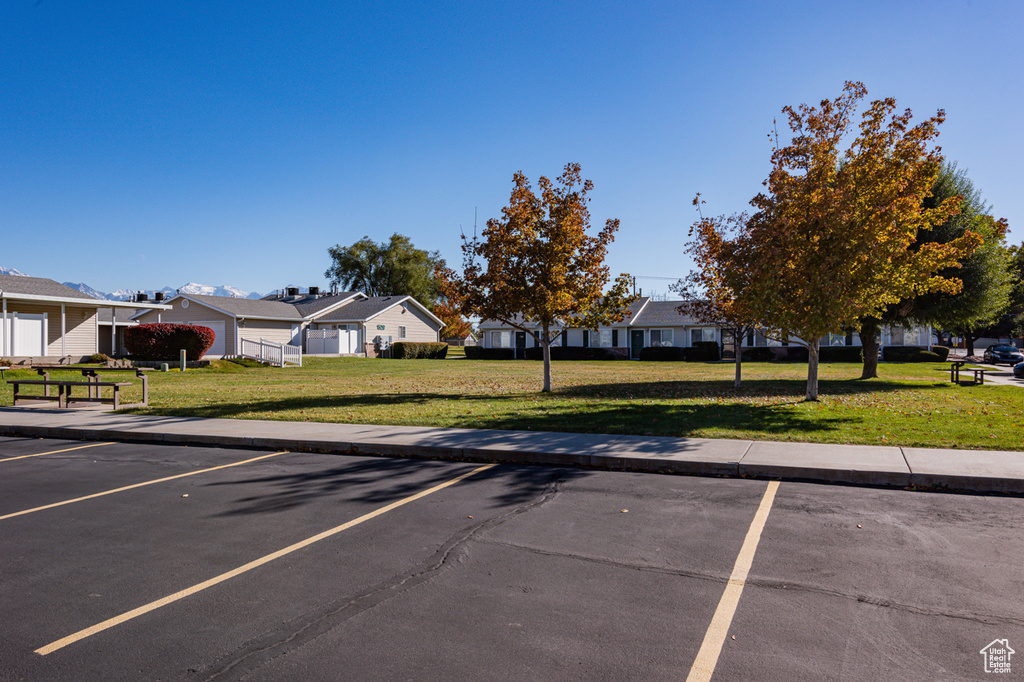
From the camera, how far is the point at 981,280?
2402 centimetres

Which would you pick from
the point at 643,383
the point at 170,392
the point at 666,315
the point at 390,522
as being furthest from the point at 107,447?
the point at 666,315

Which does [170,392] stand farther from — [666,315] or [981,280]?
[666,315]

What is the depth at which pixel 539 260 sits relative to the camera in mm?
18234

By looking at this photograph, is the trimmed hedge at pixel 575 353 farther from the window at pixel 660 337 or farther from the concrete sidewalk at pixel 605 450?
the concrete sidewalk at pixel 605 450

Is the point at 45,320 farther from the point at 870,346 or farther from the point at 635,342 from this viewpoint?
the point at 635,342

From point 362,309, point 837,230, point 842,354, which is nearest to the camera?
point 837,230

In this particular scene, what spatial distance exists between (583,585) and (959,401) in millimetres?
14872

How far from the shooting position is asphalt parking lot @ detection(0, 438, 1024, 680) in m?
3.47

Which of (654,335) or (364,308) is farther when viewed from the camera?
(654,335)

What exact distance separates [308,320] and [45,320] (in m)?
17.9

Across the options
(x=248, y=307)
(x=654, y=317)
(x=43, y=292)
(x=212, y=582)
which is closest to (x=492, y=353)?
(x=654, y=317)

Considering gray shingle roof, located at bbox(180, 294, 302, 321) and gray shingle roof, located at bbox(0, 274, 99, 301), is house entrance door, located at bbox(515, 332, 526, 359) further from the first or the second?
gray shingle roof, located at bbox(0, 274, 99, 301)

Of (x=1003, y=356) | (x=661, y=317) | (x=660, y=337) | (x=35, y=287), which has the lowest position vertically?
(x=1003, y=356)

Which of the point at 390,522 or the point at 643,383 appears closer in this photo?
the point at 390,522
